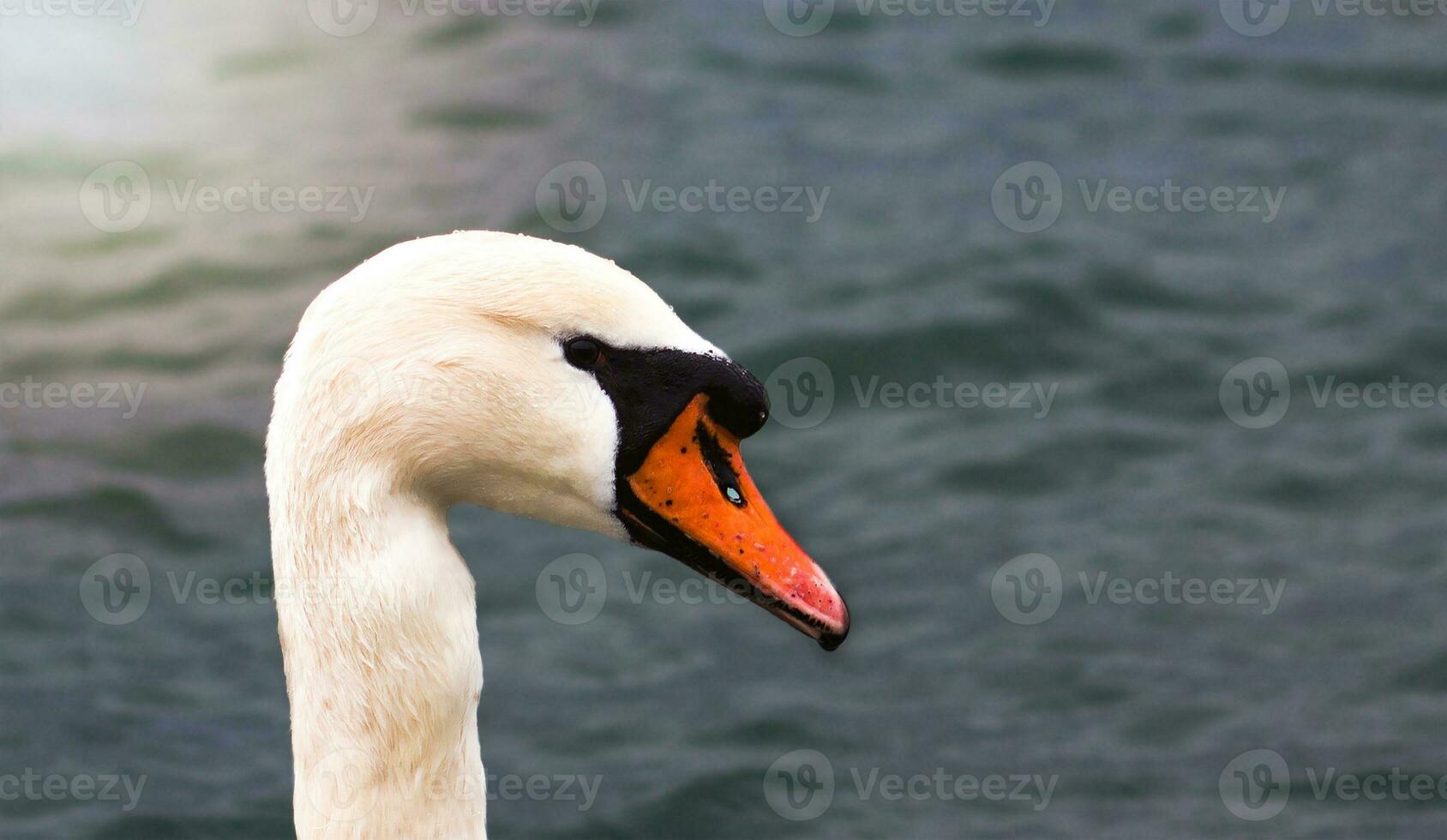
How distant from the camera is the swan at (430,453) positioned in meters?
2.62

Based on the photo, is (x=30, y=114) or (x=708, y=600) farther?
(x=30, y=114)

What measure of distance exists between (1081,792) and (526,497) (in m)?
3.15

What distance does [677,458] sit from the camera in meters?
2.89

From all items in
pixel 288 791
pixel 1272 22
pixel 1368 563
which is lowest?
pixel 288 791

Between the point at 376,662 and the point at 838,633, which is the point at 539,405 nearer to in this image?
the point at 376,662

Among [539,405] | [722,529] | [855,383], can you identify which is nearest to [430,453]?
[539,405]

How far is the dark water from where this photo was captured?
18.6ft

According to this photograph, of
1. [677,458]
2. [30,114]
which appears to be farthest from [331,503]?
[30,114]

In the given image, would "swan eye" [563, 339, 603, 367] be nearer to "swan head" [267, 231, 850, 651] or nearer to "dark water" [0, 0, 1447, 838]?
"swan head" [267, 231, 850, 651]

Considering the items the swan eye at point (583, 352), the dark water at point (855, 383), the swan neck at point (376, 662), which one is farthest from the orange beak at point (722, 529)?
the dark water at point (855, 383)

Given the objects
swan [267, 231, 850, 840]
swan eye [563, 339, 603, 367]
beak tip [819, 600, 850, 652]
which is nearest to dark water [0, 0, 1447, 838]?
A: beak tip [819, 600, 850, 652]

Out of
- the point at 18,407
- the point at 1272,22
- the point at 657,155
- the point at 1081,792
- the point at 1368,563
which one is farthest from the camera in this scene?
the point at 1272,22

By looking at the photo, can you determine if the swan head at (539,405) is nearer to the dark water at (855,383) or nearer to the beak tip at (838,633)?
the beak tip at (838,633)

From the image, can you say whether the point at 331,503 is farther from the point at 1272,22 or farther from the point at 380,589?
the point at 1272,22
